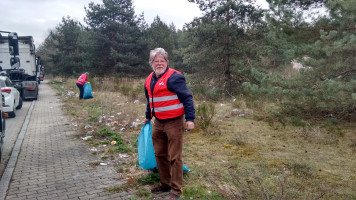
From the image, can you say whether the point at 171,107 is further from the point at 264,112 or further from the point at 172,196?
the point at 264,112

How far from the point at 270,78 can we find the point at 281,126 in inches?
53.5

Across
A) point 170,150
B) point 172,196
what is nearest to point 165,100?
point 170,150

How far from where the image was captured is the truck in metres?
16.3

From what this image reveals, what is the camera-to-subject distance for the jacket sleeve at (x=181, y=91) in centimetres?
363

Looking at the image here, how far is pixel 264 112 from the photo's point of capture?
32.8 ft

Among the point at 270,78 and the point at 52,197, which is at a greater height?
the point at 270,78

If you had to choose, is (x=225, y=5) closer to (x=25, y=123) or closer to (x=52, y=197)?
(x=25, y=123)

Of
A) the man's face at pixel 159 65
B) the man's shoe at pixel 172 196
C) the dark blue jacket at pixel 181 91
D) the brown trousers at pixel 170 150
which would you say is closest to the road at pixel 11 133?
the brown trousers at pixel 170 150

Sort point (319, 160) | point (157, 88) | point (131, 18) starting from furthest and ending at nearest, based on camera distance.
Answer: point (131, 18) → point (319, 160) → point (157, 88)

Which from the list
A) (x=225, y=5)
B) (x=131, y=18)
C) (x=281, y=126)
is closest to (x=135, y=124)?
(x=281, y=126)

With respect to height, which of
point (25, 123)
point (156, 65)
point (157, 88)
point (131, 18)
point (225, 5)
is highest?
point (131, 18)

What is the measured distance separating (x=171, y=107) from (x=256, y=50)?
33.1ft

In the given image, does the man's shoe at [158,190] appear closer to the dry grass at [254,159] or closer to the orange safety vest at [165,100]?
the dry grass at [254,159]

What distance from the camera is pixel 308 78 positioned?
744 cm
